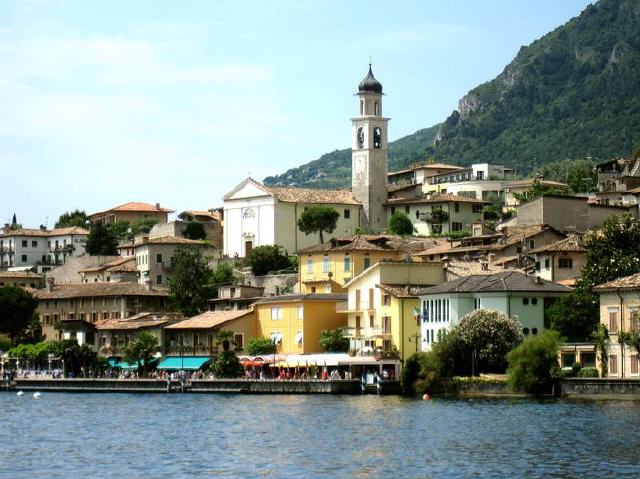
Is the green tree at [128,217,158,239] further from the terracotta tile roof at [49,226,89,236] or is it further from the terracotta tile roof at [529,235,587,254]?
the terracotta tile roof at [529,235,587,254]

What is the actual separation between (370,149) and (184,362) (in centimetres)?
4831

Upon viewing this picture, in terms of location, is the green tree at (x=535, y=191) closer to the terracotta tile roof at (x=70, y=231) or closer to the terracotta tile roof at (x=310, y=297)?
the terracotta tile roof at (x=310, y=297)

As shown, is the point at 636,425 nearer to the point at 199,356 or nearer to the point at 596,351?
the point at 596,351

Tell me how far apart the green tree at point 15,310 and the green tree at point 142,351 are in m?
20.8

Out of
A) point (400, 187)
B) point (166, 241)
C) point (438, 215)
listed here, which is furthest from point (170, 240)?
point (438, 215)

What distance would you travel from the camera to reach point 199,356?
10481cm

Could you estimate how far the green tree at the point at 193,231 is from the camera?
14900 cm

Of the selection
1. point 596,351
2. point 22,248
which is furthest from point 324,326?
point 22,248

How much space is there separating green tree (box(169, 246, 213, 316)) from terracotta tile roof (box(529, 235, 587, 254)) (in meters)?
31.6

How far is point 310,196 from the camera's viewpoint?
141500mm


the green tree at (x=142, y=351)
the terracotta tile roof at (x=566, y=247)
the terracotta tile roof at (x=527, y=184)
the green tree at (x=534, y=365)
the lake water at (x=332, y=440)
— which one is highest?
the terracotta tile roof at (x=527, y=184)

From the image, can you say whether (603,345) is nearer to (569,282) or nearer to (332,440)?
(569,282)

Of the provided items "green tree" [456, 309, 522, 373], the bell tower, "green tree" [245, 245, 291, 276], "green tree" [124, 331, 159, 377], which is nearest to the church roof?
the bell tower

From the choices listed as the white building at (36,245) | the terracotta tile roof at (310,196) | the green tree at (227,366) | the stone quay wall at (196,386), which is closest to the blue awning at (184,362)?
the stone quay wall at (196,386)
